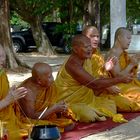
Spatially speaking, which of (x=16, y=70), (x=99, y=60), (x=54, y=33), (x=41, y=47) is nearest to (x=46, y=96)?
(x=99, y=60)

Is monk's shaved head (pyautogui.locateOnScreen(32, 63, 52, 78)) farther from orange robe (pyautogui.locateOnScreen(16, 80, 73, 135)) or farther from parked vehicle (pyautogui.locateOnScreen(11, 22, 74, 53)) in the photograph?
parked vehicle (pyautogui.locateOnScreen(11, 22, 74, 53))

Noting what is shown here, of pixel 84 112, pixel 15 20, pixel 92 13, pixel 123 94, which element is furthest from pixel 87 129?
pixel 15 20

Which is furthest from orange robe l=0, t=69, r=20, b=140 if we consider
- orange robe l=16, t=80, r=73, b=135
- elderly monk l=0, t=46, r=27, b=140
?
orange robe l=16, t=80, r=73, b=135

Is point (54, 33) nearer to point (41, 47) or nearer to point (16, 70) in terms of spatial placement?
point (41, 47)

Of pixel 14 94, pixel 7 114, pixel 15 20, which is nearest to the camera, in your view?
pixel 14 94

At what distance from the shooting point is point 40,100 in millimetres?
6348

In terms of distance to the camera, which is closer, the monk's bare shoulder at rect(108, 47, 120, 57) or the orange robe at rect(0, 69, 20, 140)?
the orange robe at rect(0, 69, 20, 140)

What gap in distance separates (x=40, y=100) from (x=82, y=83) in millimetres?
1045

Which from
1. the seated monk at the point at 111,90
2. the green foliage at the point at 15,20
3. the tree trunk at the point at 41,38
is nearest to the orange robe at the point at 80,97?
the seated monk at the point at 111,90

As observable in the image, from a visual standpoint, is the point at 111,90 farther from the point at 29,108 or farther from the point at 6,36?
the point at 6,36

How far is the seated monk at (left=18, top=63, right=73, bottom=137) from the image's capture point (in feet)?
20.2

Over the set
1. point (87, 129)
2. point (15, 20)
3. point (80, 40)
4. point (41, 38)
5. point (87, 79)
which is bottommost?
point (15, 20)

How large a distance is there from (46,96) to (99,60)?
1880 mm

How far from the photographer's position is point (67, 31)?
90.0 ft
